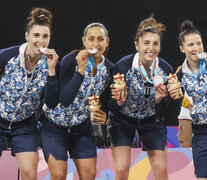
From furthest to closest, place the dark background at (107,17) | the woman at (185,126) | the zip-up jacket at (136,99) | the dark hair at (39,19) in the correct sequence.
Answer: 1. the dark background at (107,17)
2. the woman at (185,126)
3. the zip-up jacket at (136,99)
4. the dark hair at (39,19)

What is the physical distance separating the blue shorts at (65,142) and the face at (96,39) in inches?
28.0

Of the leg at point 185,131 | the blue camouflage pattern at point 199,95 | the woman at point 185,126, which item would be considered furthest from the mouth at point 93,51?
the leg at point 185,131

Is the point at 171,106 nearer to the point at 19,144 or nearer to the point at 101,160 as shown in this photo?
the point at 101,160

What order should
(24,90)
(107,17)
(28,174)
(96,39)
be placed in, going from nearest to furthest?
(28,174), (24,90), (96,39), (107,17)

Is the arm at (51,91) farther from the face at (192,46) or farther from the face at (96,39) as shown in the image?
the face at (192,46)

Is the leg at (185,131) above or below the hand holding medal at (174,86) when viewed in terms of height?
below

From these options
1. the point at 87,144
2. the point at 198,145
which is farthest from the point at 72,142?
the point at 198,145

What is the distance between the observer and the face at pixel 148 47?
3.88m

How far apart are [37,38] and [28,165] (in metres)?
1.08

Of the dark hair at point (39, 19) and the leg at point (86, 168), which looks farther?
the dark hair at point (39, 19)

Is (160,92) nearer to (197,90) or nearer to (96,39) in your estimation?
(197,90)

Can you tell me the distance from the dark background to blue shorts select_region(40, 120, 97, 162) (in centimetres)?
388

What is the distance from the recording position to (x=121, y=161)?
393cm

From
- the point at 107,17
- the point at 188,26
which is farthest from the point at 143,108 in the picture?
the point at 107,17
